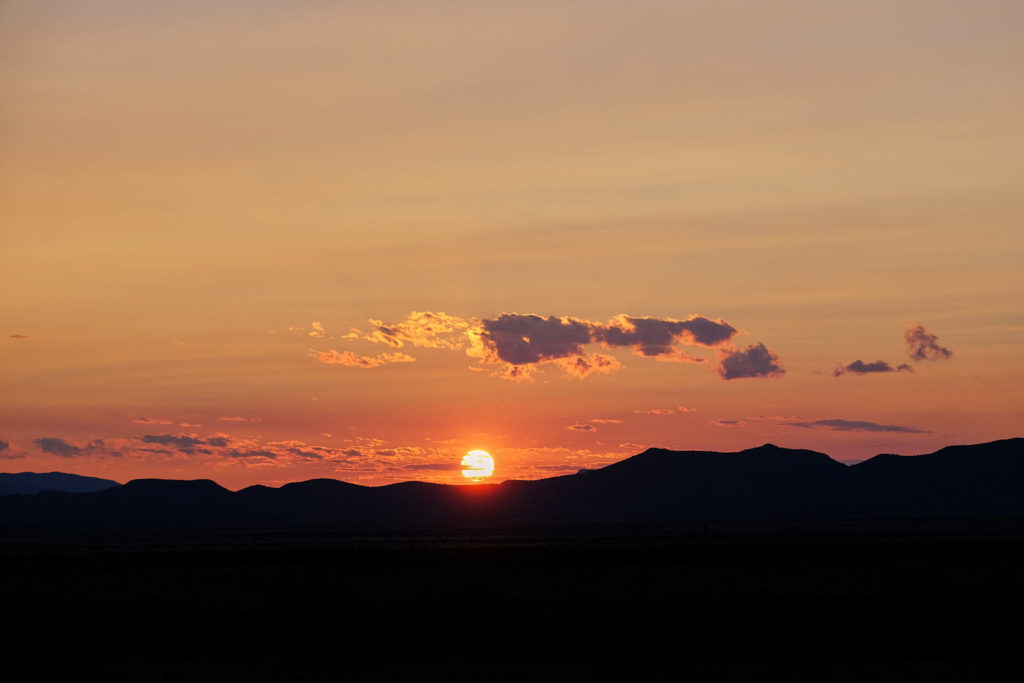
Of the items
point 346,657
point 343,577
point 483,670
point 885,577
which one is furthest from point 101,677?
point 885,577

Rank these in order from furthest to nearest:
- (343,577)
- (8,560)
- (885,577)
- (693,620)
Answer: (8,560), (343,577), (885,577), (693,620)

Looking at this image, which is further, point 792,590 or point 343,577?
point 343,577

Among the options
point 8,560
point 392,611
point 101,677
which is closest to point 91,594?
point 392,611

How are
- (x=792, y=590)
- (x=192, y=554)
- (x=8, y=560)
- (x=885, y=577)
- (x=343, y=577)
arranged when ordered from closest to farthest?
1. (x=792, y=590)
2. (x=885, y=577)
3. (x=343, y=577)
4. (x=8, y=560)
5. (x=192, y=554)

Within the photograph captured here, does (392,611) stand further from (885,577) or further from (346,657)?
(885,577)

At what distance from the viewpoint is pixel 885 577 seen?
61.8 metres

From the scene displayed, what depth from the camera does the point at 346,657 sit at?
33844mm

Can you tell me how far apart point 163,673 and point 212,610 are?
12.6 metres

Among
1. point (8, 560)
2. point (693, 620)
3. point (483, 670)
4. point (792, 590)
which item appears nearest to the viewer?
point (483, 670)

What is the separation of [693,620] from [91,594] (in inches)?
1330

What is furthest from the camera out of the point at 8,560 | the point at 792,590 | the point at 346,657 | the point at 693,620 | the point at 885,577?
the point at 8,560

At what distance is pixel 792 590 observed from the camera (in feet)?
178

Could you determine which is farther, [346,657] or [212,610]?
[212,610]

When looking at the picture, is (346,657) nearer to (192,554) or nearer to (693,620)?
(693,620)
